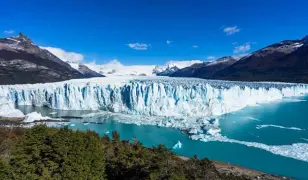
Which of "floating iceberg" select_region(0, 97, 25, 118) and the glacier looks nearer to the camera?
the glacier

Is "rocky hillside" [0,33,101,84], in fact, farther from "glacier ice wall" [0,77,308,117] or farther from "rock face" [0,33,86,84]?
"glacier ice wall" [0,77,308,117]

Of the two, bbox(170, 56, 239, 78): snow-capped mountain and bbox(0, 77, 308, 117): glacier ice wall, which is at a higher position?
bbox(170, 56, 239, 78): snow-capped mountain

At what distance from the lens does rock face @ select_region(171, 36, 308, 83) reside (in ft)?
210

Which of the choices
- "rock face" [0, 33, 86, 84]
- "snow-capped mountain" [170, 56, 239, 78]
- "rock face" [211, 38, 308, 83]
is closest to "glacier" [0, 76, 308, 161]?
"rock face" [0, 33, 86, 84]

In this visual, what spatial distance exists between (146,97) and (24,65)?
1844 inches

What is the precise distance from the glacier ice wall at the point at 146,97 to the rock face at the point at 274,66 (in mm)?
34492

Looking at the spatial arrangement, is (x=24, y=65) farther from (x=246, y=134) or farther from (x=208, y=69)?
(x=208, y=69)

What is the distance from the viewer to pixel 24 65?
62.8 metres

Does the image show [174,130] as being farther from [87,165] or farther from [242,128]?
[87,165]

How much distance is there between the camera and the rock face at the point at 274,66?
63.9 meters

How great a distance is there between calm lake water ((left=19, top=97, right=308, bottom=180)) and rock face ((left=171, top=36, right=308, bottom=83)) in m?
35.7

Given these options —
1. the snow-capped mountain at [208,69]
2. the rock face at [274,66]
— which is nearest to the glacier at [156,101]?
the rock face at [274,66]

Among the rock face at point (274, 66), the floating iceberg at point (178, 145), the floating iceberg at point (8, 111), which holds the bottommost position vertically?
the floating iceberg at point (178, 145)

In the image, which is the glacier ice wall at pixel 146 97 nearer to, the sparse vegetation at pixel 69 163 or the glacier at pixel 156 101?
the glacier at pixel 156 101
